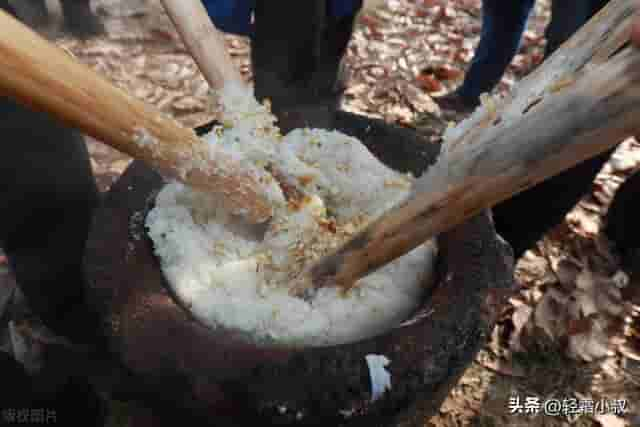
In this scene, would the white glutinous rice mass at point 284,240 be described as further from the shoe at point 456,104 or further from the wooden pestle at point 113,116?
the shoe at point 456,104

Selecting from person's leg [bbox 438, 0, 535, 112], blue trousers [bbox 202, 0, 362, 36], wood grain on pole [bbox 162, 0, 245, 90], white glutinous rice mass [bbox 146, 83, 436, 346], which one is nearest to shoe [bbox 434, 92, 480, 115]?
person's leg [bbox 438, 0, 535, 112]

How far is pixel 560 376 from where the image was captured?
2.09 meters

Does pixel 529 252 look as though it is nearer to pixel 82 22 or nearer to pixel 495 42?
pixel 495 42

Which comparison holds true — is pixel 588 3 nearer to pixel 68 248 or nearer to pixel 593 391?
pixel 593 391

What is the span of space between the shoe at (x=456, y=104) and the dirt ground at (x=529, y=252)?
2.8 inches

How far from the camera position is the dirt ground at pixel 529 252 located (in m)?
2.07

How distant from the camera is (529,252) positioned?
2.52m

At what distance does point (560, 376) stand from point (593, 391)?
133 mm

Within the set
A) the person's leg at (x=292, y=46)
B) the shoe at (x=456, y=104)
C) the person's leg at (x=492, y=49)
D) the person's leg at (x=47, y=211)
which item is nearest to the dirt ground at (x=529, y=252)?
the shoe at (x=456, y=104)

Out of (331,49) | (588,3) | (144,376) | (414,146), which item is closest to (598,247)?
(588,3)

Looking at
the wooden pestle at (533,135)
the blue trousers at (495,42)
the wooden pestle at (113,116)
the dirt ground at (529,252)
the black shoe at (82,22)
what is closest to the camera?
the wooden pestle at (533,135)

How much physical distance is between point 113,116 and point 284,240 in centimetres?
53

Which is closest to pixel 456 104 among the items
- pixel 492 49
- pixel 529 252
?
pixel 492 49

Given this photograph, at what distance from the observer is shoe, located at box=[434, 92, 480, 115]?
11.2 ft
